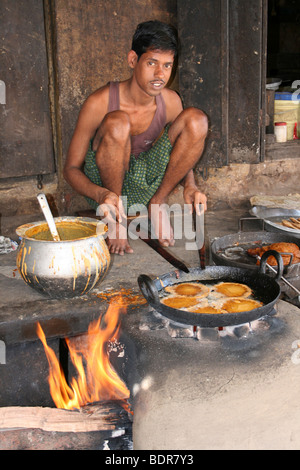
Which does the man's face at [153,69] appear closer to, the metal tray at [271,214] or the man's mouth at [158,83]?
the man's mouth at [158,83]

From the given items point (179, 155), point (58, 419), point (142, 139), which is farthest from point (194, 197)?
point (58, 419)

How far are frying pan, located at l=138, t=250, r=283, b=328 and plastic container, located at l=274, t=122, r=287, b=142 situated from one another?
2.32 metres

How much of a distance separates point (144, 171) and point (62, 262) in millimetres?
1273

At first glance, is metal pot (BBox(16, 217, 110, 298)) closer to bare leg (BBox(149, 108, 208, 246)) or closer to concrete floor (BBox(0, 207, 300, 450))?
concrete floor (BBox(0, 207, 300, 450))

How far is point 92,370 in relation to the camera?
7.54 feet

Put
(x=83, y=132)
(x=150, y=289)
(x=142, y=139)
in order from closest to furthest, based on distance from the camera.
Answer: (x=150, y=289) < (x=83, y=132) < (x=142, y=139)

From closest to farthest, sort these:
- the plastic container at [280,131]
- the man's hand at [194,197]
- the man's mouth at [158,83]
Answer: the man's hand at [194,197]
the man's mouth at [158,83]
the plastic container at [280,131]

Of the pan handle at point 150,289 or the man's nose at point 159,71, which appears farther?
the man's nose at point 159,71

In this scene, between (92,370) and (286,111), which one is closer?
(92,370)

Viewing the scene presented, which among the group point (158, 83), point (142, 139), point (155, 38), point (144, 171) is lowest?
point (144, 171)

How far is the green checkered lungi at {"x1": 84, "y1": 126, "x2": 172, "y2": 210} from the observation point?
3172 mm

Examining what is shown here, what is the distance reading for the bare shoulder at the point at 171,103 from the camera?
341cm

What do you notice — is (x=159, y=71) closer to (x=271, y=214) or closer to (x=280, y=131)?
(x=271, y=214)

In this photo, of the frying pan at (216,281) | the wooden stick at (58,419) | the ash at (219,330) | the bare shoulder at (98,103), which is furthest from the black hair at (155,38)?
the wooden stick at (58,419)
